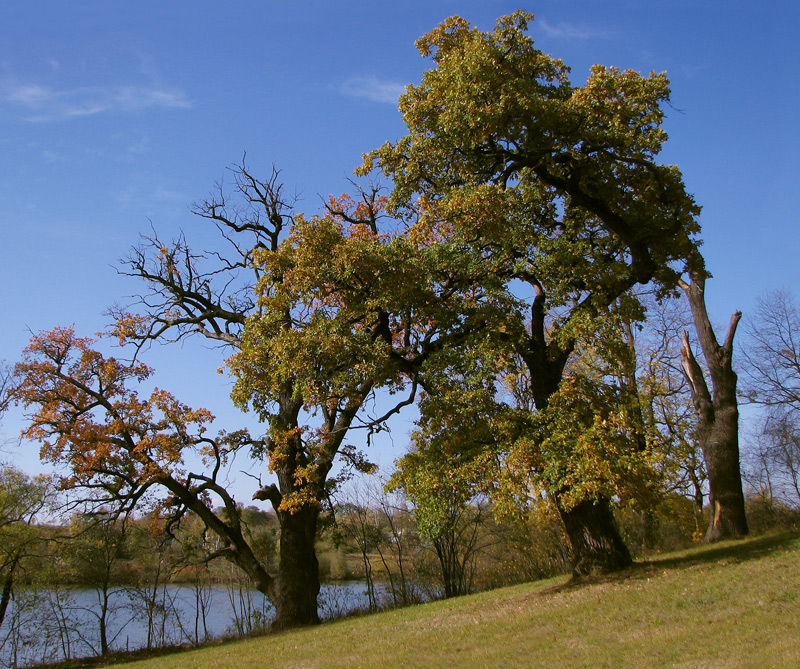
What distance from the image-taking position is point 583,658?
6.69 metres

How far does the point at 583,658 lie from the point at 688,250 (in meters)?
8.02

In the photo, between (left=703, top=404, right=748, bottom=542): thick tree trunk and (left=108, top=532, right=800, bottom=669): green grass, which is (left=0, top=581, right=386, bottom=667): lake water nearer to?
(left=108, top=532, right=800, bottom=669): green grass

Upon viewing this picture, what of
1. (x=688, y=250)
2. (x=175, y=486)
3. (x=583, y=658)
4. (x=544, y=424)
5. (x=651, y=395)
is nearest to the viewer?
(x=583, y=658)

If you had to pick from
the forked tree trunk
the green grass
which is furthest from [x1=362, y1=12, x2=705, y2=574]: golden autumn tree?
the forked tree trunk

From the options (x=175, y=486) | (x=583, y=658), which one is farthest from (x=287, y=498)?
(x=583, y=658)

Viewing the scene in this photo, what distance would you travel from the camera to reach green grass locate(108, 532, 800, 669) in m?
6.43

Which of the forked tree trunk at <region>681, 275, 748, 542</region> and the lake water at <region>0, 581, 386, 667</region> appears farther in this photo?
the lake water at <region>0, 581, 386, 667</region>

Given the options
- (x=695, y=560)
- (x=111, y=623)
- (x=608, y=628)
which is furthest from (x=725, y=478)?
(x=111, y=623)

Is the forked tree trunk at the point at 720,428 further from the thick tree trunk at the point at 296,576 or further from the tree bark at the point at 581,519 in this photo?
the thick tree trunk at the point at 296,576

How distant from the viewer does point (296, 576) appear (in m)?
14.9

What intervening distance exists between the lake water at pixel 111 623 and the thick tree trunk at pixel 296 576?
1635 mm

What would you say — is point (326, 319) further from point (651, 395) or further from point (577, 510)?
point (651, 395)

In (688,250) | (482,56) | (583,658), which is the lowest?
(583,658)

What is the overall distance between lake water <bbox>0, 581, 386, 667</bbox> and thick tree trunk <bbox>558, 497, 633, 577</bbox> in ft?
26.5
